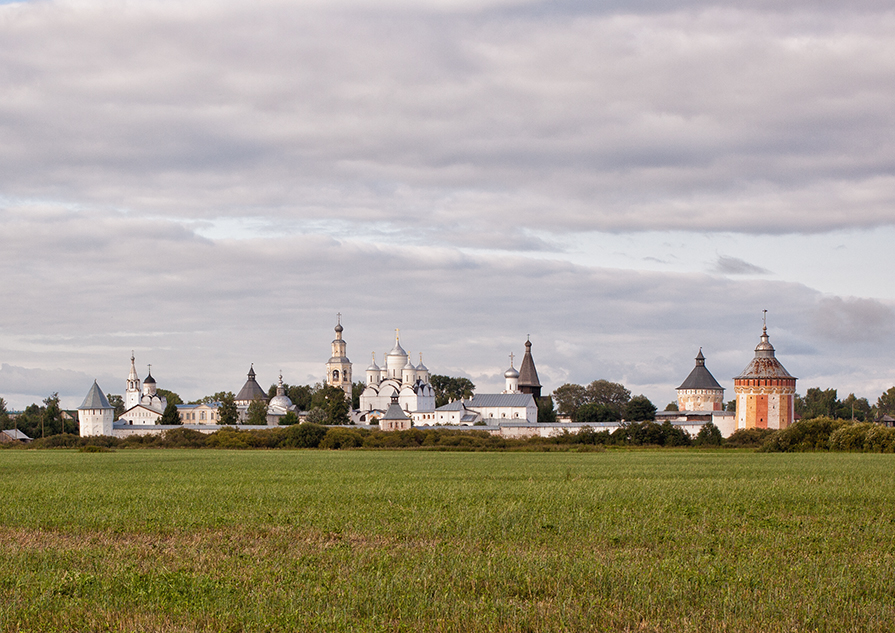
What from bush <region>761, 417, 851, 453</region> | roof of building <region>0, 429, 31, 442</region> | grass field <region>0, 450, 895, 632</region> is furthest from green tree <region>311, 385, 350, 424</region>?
grass field <region>0, 450, 895, 632</region>

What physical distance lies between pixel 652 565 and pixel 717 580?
92cm

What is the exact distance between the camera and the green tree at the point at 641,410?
130 m

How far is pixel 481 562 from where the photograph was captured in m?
10.4

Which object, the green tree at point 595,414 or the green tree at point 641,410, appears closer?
the green tree at point 641,410

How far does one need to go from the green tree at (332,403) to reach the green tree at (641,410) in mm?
39497

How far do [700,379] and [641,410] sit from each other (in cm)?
906

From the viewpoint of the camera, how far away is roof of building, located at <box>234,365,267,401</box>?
166m

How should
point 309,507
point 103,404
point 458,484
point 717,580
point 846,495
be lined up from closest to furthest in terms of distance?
point 717,580 < point 309,507 < point 846,495 < point 458,484 < point 103,404

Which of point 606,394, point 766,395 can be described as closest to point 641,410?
point 766,395

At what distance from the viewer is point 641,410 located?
130 meters

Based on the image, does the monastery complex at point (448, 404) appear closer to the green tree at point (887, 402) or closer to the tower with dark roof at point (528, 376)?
the tower with dark roof at point (528, 376)

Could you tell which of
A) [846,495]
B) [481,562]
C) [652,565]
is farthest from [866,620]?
[846,495]

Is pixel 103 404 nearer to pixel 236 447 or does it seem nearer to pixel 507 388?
pixel 236 447

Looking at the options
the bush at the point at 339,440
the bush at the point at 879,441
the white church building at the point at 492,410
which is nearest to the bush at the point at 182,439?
the bush at the point at 339,440
